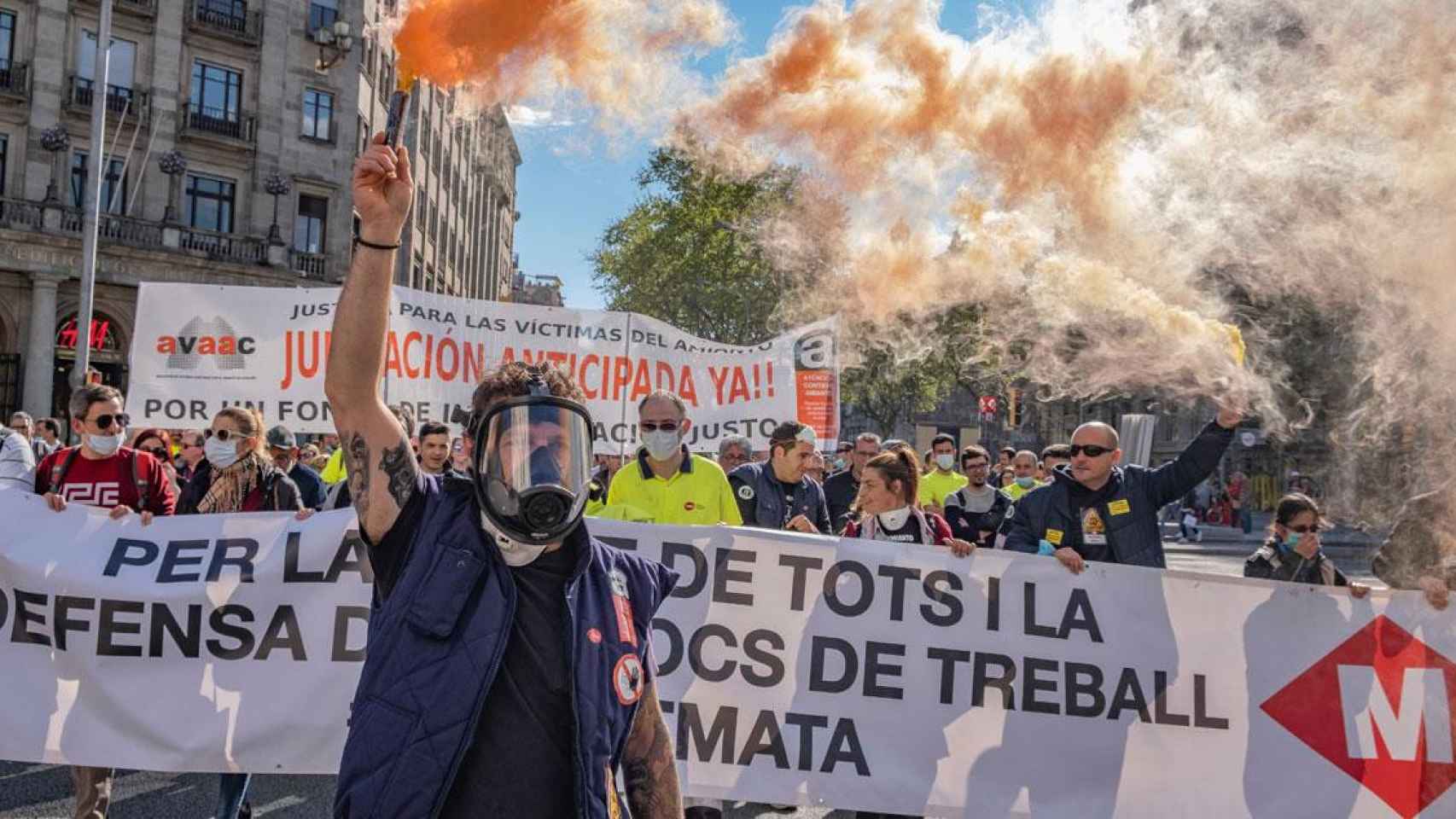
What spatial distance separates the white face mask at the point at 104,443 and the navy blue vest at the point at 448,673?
4.55 m

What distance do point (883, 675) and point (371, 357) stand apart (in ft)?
12.2

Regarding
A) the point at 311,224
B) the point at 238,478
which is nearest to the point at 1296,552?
the point at 238,478

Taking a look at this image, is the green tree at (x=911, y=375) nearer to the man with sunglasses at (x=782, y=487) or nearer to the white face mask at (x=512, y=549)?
the man with sunglasses at (x=782, y=487)

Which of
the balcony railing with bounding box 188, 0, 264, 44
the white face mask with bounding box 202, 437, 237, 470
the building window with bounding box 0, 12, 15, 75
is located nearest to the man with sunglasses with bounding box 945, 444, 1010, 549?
the white face mask with bounding box 202, 437, 237, 470

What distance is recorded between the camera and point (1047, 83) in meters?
7.32

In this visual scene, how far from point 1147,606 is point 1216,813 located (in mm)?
941

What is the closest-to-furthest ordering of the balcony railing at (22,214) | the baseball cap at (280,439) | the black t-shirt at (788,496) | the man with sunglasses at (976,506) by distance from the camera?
1. the black t-shirt at (788,496)
2. the baseball cap at (280,439)
3. the man with sunglasses at (976,506)
4. the balcony railing at (22,214)

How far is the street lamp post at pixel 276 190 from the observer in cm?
3688

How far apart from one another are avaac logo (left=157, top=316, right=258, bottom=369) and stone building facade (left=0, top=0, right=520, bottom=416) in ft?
66.2

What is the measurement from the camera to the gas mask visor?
2182mm

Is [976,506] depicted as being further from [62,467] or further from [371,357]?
[371,357]

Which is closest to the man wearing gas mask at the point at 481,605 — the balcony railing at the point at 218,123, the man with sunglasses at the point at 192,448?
the man with sunglasses at the point at 192,448

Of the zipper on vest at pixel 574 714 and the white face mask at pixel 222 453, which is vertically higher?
the white face mask at pixel 222 453

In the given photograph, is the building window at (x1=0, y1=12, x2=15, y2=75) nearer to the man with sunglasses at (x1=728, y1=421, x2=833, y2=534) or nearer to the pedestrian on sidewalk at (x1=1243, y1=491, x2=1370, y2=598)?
the man with sunglasses at (x1=728, y1=421, x2=833, y2=534)
